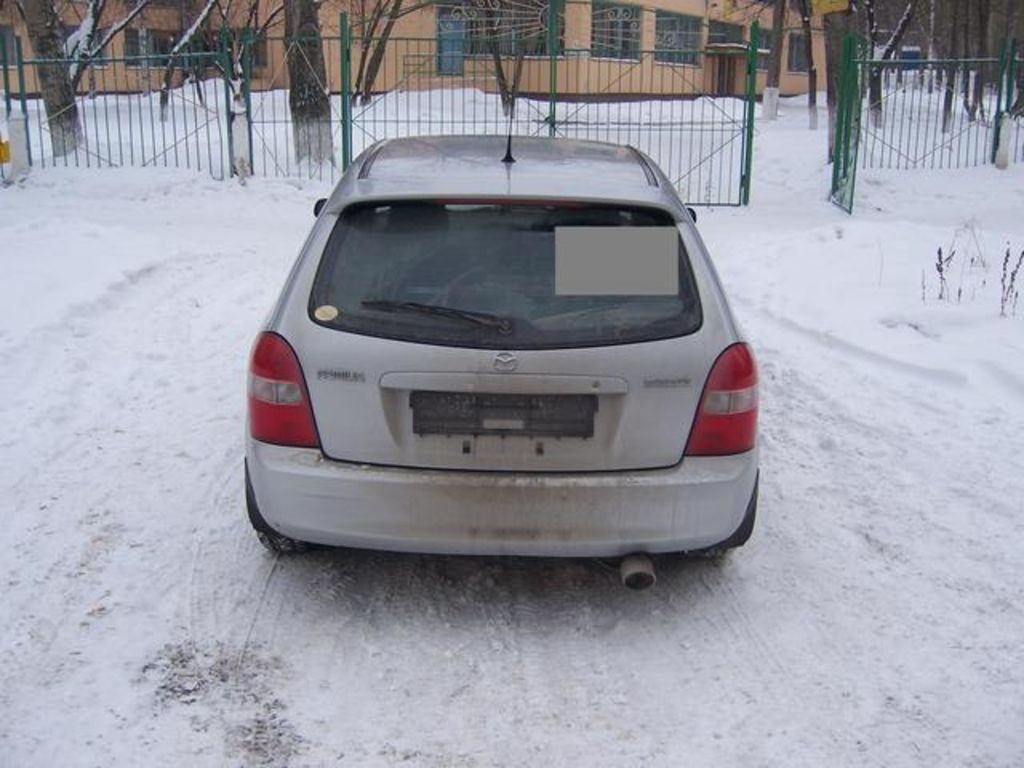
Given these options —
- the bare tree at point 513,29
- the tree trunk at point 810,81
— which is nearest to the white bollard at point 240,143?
the bare tree at point 513,29

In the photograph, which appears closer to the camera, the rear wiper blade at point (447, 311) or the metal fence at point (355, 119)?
the rear wiper blade at point (447, 311)

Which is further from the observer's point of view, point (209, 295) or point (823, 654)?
point (209, 295)

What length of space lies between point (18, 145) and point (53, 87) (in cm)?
157

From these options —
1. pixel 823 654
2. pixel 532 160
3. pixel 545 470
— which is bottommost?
pixel 823 654

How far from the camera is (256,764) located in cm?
328

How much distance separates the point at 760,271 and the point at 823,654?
6.72 m

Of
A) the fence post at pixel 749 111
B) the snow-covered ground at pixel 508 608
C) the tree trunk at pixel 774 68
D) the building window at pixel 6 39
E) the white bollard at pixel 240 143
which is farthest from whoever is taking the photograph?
the tree trunk at pixel 774 68

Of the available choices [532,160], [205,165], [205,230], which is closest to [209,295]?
[205,230]

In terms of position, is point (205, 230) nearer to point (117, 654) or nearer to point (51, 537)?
point (51, 537)

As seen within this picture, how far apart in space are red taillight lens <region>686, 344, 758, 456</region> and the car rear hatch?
2.1 inches

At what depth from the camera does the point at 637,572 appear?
4.03 meters

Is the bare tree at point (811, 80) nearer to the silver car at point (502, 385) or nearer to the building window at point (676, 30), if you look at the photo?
the building window at point (676, 30)

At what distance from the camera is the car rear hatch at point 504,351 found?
386 centimetres

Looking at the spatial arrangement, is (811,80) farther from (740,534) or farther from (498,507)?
(498,507)
